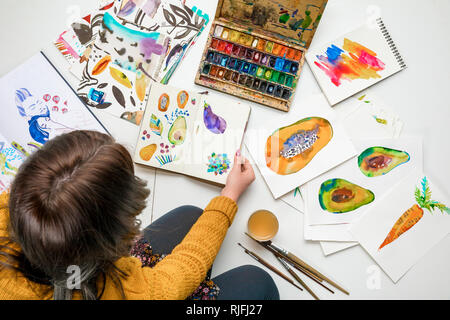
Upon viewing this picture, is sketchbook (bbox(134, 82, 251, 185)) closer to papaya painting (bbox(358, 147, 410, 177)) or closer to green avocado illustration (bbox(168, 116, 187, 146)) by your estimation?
green avocado illustration (bbox(168, 116, 187, 146))

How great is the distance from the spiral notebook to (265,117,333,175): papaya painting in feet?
0.29

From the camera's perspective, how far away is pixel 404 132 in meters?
0.99

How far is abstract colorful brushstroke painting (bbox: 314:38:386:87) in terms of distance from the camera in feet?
3.24

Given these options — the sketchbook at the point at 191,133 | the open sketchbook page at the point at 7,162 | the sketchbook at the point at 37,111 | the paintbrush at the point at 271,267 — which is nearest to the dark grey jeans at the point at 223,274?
the paintbrush at the point at 271,267

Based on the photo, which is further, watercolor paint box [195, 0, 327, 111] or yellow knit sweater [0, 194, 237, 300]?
watercolor paint box [195, 0, 327, 111]

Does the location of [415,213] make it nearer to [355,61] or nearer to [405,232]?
→ [405,232]

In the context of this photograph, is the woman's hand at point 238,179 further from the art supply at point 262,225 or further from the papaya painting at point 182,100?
the papaya painting at point 182,100

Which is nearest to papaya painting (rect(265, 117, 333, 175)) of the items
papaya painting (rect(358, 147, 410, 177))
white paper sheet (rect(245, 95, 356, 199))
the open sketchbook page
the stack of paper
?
white paper sheet (rect(245, 95, 356, 199))

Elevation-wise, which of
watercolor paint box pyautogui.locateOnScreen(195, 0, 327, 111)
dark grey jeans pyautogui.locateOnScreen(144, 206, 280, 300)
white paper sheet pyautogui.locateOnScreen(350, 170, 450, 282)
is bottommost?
dark grey jeans pyautogui.locateOnScreen(144, 206, 280, 300)

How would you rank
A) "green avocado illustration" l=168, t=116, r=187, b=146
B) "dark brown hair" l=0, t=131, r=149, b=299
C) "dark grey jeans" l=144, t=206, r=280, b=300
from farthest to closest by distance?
"green avocado illustration" l=168, t=116, r=187, b=146 → "dark grey jeans" l=144, t=206, r=280, b=300 → "dark brown hair" l=0, t=131, r=149, b=299

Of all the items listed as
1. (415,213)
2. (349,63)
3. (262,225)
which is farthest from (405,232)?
(349,63)
